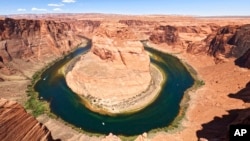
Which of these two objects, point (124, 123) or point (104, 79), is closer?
point (124, 123)

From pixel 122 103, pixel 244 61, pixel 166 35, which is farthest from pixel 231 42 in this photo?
pixel 122 103

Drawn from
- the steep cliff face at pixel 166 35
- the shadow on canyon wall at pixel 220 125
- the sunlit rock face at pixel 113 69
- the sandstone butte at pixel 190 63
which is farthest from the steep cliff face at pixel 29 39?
the shadow on canyon wall at pixel 220 125

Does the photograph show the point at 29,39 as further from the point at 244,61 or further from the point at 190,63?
the point at 244,61

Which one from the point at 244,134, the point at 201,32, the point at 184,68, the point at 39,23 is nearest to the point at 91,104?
the point at 184,68

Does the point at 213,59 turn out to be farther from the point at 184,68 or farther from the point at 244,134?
the point at 244,134

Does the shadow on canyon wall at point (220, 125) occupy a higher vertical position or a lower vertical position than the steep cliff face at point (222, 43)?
lower

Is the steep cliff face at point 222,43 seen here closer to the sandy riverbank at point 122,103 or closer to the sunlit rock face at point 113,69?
the sunlit rock face at point 113,69

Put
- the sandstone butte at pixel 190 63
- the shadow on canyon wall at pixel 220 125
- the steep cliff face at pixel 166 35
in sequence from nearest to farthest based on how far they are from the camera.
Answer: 1. the shadow on canyon wall at pixel 220 125
2. the sandstone butte at pixel 190 63
3. the steep cliff face at pixel 166 35
